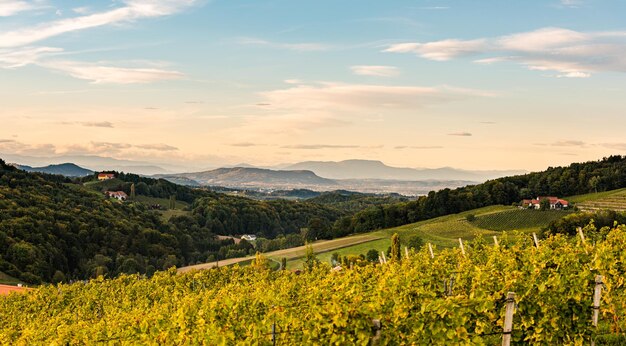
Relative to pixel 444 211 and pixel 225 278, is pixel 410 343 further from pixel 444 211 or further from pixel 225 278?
pixel 444 211

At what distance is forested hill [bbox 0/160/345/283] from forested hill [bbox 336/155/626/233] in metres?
10.3

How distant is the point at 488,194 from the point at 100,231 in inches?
2738

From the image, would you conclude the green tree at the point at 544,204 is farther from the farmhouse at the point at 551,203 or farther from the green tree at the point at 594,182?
the green tree at the point at 594,182

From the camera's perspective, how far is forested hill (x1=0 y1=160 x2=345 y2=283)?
280 feet

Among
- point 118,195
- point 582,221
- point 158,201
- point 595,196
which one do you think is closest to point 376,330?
point 582,221

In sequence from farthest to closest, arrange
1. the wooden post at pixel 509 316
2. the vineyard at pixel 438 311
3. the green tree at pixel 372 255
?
the green tree at pixel 372 255, the vineyard at pixel 438 311, the wooden post at pixel 509 316

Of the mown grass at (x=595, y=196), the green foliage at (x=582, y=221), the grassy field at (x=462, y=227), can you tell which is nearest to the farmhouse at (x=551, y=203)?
the mown grass at (x=595, y=196)

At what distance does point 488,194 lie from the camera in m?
99.4

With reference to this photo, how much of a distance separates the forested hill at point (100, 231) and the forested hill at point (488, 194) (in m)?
10.3

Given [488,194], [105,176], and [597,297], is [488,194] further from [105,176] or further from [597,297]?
[105,176]

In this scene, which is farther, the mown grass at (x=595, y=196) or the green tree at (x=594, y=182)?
the green tree at (x=594, y=182)

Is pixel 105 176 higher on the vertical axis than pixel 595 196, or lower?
lower

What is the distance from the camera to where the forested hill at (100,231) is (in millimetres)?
85375

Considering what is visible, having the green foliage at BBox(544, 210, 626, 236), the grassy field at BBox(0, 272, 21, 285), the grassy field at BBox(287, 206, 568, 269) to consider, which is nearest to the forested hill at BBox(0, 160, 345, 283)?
the grassy field at BBox(0, 272, 21, 285)
